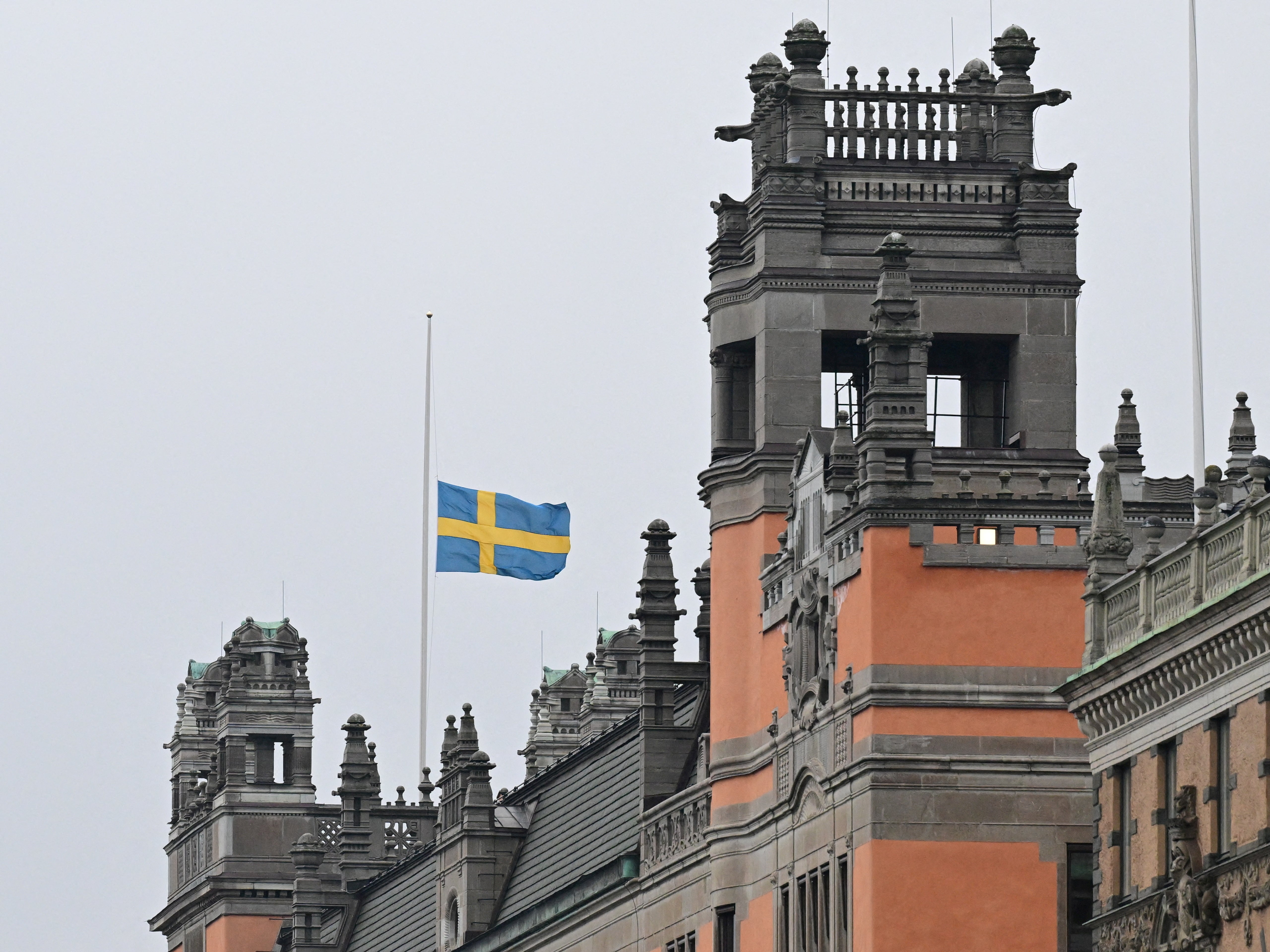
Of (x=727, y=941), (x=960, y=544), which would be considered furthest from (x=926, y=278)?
(x=727, y=941)

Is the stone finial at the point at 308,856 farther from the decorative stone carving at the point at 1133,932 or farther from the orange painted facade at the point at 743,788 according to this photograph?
the decorative stone carving at the point at 1133,932

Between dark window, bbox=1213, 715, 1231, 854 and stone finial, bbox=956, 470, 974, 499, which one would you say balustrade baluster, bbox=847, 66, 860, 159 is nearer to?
stone finial, bbox=956, 470, 974, 499

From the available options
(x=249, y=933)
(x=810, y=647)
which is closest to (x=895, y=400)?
(x=810, y=647)

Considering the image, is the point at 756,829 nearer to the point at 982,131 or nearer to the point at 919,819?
the point at 919,819

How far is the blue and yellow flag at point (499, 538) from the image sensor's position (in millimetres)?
105000

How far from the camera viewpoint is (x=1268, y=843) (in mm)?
54969

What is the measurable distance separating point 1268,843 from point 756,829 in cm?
2313

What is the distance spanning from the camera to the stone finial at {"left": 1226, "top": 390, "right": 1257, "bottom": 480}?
79875 mm

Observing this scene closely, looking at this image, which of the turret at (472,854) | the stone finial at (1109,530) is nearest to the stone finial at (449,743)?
the turret at (472,854)

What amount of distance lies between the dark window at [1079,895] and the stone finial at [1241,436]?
12.2 metres

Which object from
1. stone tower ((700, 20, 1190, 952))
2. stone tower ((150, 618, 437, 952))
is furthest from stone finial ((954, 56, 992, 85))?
stone tower ((150, 618, 437, 952))

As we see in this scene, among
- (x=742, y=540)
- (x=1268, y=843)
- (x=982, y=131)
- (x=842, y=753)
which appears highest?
(x=982, y=131)

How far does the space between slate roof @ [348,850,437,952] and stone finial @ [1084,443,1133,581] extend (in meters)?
43.1

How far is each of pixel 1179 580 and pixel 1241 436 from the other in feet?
69.5
